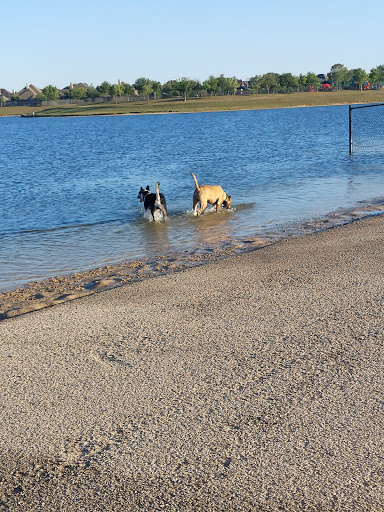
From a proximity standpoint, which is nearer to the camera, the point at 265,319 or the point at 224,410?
the point at 224,410

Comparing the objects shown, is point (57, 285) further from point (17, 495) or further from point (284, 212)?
point (284, 212)

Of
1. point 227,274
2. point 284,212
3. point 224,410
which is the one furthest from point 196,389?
point 284,212

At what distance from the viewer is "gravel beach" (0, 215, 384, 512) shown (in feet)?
13.6

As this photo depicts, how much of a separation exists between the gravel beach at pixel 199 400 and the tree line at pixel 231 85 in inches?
6479

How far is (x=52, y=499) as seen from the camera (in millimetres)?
4113

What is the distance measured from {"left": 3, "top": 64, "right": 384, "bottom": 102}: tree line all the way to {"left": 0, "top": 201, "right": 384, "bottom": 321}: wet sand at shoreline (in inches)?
6261

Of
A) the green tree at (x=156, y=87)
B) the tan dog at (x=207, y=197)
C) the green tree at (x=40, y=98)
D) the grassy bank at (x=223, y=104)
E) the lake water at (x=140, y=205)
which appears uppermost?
the green tree at (x=156, y=87)

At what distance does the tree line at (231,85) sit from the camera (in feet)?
570

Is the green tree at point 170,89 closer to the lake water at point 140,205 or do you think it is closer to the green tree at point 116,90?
the green tree at point 116,90

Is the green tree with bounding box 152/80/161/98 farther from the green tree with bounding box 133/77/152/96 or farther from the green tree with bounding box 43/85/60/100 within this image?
the green tree with bounding box 43/85/60/100

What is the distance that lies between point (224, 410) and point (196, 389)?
18.5 inches

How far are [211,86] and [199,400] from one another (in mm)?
174236

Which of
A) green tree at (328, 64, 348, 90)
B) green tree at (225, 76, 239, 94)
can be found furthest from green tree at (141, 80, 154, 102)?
green tree at (328, 64, 348, 90)

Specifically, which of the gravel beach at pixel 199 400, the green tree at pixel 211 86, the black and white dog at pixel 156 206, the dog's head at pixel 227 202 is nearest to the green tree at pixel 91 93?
the green tree at pixel 211 86
